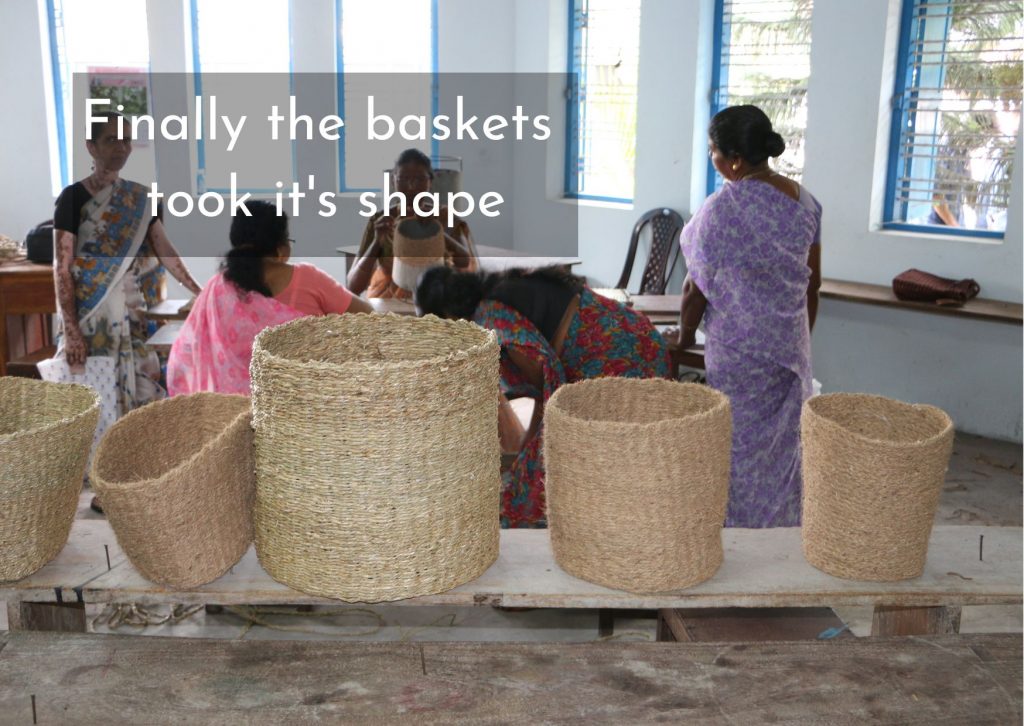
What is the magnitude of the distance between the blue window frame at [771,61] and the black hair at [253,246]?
3.24 m

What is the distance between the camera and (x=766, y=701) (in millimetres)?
1397

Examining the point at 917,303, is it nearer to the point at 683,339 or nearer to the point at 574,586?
the point at 683,339

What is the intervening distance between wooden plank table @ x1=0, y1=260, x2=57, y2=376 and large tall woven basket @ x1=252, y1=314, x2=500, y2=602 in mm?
3623

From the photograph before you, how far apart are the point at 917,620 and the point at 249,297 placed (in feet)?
6.35

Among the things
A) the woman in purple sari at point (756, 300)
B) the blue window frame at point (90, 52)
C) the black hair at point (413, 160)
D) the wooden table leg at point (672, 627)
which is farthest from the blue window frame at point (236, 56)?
the wooden table leg at point (672, 627)

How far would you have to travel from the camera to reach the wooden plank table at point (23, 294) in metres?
4.64

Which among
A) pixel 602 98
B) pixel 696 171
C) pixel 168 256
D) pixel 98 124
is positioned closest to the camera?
pixel 98 124

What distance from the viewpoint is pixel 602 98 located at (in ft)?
21.1

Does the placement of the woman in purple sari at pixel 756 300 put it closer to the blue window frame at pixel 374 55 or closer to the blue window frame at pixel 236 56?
the blue window frame at pixel 374 55

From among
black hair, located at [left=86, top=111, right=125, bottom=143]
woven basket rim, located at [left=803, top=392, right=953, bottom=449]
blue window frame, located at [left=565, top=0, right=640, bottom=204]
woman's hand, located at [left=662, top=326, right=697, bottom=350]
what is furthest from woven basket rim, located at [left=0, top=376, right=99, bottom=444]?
blue window frame, located at [left=565, top=0, right=640, bottom=204]

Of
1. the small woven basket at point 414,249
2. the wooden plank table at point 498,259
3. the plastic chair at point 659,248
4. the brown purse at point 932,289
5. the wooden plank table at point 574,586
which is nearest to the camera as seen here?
the wooden plank table at point 574,586

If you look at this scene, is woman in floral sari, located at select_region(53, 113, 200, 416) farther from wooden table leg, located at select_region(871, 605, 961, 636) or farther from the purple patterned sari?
wooden table leg, located at select_region(871, 605, 961, 636)

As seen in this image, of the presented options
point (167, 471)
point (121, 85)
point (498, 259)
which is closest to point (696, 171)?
point (498, 259)

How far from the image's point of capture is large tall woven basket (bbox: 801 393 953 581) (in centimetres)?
149
